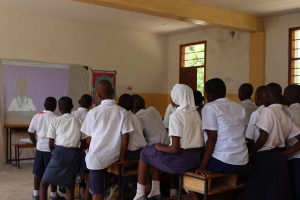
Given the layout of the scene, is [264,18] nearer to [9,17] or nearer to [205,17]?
[205,17]

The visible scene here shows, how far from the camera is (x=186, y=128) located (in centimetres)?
287

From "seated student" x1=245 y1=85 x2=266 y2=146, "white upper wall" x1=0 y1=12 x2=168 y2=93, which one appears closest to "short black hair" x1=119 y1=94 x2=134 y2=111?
"seated student" x1=245 y1=85 x2=266 y2=146

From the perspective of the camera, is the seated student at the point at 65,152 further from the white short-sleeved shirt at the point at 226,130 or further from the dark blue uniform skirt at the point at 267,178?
the dark blue uniform skirt at the point at 267,178

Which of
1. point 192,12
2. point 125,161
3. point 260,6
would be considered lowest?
point 125,161

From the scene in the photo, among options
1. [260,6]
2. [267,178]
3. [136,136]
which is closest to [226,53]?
[260,6]

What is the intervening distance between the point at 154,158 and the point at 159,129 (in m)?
0.91

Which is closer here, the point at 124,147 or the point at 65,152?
the point at 124,147

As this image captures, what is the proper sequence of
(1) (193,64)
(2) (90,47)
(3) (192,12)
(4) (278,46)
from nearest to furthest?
(3) (192,12) < (4) (278,46) < (2) (90,47) < (1) (193,64)

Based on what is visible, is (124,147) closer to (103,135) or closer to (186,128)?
(103,135)

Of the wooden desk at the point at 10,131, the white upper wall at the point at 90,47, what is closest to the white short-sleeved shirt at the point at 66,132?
the wooden desk at the point at 10,131

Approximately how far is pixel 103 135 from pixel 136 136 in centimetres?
50

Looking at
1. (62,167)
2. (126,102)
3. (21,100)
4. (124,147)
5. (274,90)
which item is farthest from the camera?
(21,100)

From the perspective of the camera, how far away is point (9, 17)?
7.05 m

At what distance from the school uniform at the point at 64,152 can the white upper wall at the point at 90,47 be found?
4.19 metres
